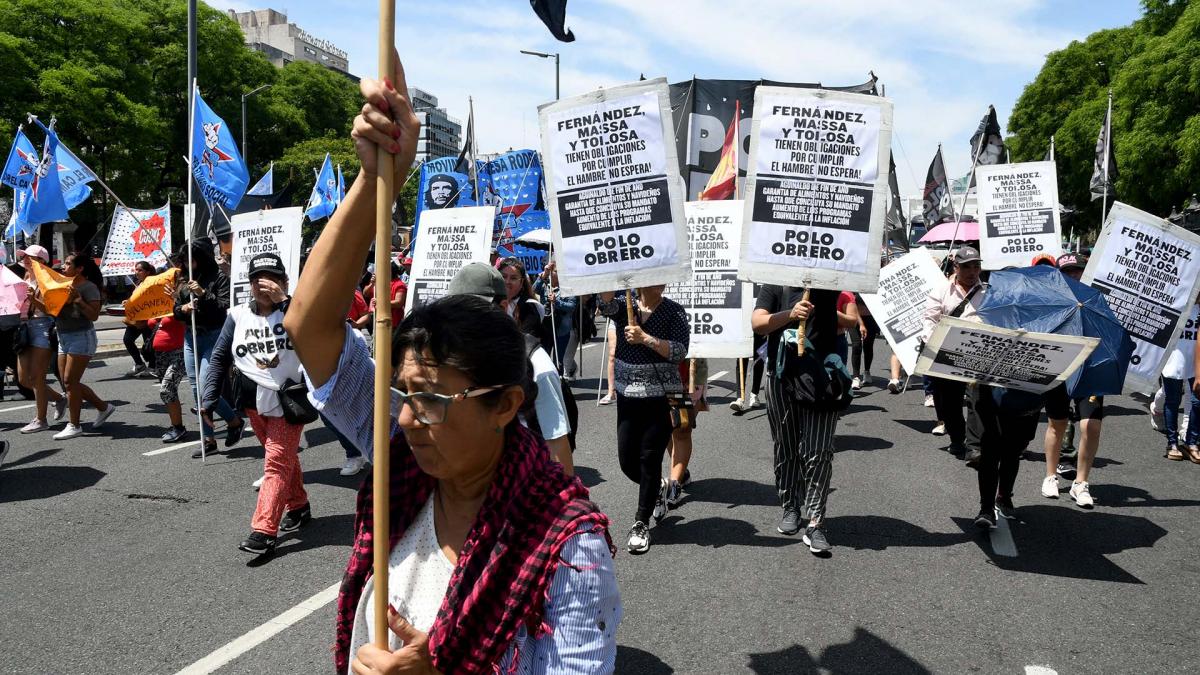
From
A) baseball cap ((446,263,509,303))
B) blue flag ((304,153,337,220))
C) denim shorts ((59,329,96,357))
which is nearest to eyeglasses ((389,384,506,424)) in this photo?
baseball cap ((446,263,509,303))

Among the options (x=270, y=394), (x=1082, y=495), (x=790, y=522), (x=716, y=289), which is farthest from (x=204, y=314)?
(x=1082, y=495)

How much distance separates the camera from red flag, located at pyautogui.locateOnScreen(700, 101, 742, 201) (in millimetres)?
9344

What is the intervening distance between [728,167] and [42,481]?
6.81m

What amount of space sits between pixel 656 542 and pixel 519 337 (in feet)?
13.7

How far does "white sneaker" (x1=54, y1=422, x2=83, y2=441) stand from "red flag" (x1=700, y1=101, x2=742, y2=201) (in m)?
6.81

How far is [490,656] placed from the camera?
5.47 feet

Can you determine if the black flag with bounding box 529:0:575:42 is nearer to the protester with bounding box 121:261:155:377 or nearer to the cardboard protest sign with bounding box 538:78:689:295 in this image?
the cardboard protest sign with bounding box 538:78:689:295

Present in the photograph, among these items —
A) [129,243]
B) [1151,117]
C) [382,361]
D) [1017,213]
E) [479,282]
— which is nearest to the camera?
[382,361]

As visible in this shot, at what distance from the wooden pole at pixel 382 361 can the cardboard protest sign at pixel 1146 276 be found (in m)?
6.21

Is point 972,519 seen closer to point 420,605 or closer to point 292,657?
point 292,657

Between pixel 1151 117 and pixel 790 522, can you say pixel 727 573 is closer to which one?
pixel 790 522

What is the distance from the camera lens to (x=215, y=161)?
983 cm

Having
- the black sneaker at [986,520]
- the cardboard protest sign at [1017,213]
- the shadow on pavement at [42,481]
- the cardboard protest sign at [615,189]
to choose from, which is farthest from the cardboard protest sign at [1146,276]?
the shadow on pavement at [42,481]

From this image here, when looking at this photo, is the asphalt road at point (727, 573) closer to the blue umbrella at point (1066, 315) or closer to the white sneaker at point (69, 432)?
the white sneaker at point (69, 432)
